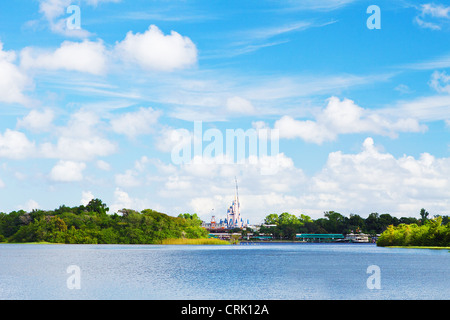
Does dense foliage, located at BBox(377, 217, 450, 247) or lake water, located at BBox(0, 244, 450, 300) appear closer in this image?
lake water, located at BBox(0, 244, 450, 300)

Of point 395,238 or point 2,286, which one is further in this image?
point 395,238

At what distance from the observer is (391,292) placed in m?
51.7

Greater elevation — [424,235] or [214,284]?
[214,284]

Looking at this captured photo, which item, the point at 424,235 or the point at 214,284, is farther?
the point at 424,235

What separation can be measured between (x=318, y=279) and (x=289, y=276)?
547cm

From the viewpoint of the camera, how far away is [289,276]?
6931 centimetres

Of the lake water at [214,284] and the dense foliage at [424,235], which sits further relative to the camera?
the dense foliage at [424,235]
